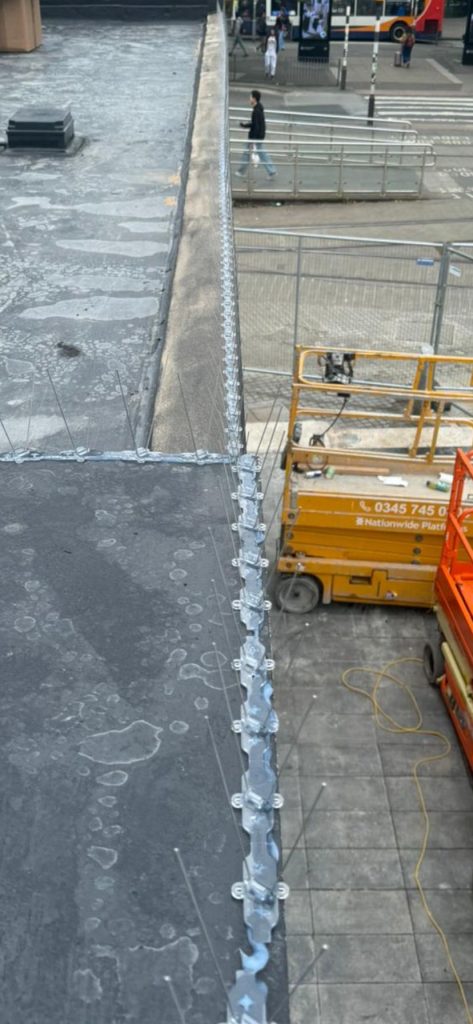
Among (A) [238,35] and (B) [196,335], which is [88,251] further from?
(A) [238,35]

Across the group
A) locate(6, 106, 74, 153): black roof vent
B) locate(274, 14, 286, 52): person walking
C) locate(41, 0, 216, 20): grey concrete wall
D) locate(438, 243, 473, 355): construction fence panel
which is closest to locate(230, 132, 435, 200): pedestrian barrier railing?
locate(41, 0, 216, 20): grey concrete wall

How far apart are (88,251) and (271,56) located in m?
28.8

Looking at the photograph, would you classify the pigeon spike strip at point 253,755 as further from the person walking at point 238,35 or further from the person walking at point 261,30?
the person walking at point 261,30

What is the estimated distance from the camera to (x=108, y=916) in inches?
82.5

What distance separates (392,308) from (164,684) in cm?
1354

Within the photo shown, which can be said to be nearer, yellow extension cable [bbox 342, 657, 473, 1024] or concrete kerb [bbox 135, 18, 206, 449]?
concrete kerb [bbox 135, 18, 206, 449]

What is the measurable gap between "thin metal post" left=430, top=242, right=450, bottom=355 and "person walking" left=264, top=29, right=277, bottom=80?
23407 mm

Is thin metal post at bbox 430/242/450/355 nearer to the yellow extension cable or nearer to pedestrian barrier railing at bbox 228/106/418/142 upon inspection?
the yellow extension cable

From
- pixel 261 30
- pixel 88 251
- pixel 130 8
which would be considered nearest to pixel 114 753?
pixel 88 251

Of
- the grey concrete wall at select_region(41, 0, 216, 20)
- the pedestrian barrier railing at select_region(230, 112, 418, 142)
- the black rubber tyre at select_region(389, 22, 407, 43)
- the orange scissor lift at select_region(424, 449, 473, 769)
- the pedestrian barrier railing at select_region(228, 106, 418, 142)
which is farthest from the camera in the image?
the black rubber tyre at select_region(389, 22, 407, 43)

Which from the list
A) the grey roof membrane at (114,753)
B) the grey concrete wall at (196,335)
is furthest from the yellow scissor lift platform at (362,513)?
the grey roof membrane at (114,753)

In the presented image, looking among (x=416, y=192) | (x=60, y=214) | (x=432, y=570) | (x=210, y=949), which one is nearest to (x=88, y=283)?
(x=60, y=214)

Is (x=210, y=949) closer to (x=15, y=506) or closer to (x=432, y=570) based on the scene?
(x=15, y=506)

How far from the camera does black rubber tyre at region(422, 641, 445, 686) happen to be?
8.91m
